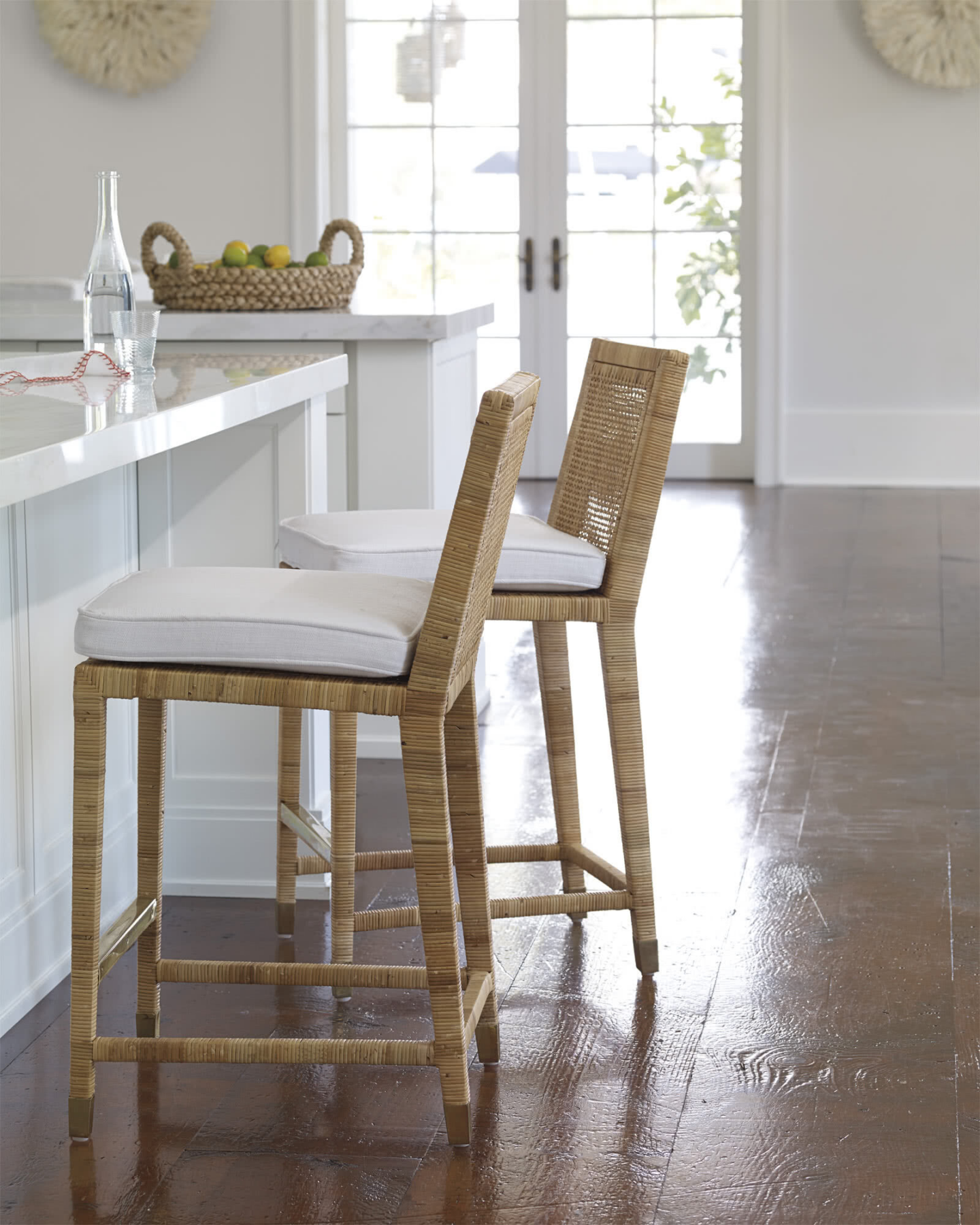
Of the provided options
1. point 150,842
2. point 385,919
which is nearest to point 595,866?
point 385,919

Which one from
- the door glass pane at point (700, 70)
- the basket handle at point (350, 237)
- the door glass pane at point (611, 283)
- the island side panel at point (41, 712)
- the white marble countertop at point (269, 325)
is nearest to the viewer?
the island side panel at point (41, 712)

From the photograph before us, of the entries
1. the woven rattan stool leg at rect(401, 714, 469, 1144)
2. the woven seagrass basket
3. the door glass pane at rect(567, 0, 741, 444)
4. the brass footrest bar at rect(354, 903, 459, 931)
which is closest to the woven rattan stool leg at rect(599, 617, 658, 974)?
the brass footrest bar at rect(354, 903, 459, 931)

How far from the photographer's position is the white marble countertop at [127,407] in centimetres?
145

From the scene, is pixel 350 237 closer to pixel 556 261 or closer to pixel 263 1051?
pixel 263 1051

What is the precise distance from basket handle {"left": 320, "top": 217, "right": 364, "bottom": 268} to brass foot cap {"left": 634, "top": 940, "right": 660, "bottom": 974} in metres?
1.57

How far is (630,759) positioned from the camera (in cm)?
212

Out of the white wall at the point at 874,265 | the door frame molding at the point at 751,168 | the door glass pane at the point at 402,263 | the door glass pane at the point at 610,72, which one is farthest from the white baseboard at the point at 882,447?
the door glass pane at the point at 402,263

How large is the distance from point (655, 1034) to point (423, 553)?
689 millimetres

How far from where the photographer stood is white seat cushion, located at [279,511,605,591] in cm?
200

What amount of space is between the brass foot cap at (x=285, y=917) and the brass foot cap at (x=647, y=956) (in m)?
0.52

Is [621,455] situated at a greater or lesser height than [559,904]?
greater

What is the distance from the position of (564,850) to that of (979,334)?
5.38 metres

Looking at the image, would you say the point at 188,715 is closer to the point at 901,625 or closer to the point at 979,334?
the point at 901,625

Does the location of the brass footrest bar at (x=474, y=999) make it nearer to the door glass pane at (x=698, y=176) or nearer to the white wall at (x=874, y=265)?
the white wall at (x=874, y=265)
